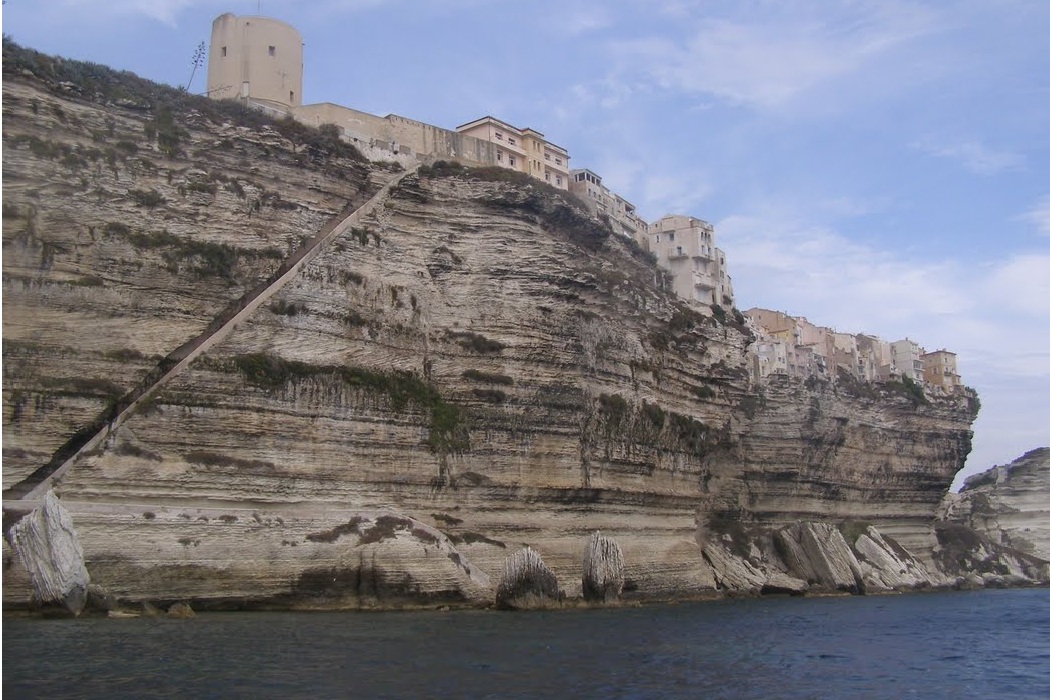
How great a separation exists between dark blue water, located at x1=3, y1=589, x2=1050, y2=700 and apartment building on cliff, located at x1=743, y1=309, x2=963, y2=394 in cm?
3393

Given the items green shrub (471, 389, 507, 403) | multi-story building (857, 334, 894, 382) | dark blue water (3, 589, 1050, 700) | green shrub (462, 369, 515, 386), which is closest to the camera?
dark blue water (3, 589, 1050, 700)

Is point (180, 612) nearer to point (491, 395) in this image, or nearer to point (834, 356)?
point (491, 395)

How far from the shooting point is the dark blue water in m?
16.8

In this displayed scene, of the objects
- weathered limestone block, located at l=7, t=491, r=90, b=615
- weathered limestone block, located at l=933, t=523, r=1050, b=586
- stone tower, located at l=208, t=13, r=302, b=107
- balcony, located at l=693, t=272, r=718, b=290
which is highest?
stone tower, located at l=208, t=13, r=302, b=107

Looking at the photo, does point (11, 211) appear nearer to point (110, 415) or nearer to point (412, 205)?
point (110, 415)

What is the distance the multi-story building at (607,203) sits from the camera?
6716 cm

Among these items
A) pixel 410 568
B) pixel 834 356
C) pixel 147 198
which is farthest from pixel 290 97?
pixel 834 356

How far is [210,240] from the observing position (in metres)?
35.4

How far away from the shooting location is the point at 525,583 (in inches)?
1340

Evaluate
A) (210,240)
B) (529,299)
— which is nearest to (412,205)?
(529,299)

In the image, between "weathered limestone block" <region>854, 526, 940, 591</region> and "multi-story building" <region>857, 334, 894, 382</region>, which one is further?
"multi-story building" <region>857, 334, 894, 382</region>

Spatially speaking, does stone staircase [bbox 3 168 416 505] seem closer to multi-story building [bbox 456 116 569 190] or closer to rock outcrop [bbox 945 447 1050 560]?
multi-story building [bbox 456 116 569 190]

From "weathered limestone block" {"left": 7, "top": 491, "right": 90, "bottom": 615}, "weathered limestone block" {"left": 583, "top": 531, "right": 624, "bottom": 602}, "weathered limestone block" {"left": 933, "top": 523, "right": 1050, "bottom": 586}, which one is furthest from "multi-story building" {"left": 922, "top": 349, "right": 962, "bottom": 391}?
"weathered limestone block" {"left": 7, "top": 491, "right": 90, "bottom": 615}

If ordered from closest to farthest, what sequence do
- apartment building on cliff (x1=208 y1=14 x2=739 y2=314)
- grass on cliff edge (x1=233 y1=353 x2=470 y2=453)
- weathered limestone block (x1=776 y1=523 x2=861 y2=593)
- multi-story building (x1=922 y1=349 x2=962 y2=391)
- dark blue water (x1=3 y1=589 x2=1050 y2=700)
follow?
1. dark blue water (x1=3 y1=589 x2=1050 y2=700)
2. grass on cliff edge (x1=233 y1=353 x2=470 y2=453)
3. apartment building on cliff (x1=208 y1=14 x2=739 y2=314)
4. weathered limestone block (x1=776 y1=523 x2=861 y2=593)
5. multi-story building (x1=922 y1=349 x2=962 y2=391)
